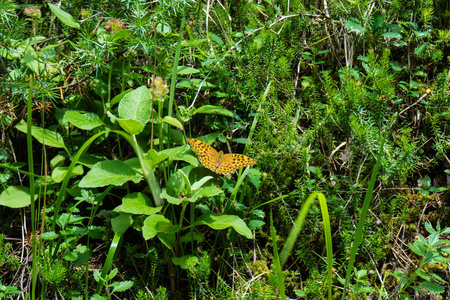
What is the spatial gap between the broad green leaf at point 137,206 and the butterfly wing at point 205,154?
338 mm

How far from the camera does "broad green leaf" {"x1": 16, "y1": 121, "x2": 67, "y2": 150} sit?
2.30 meters

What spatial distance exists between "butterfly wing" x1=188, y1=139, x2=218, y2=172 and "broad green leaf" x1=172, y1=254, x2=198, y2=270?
474mm

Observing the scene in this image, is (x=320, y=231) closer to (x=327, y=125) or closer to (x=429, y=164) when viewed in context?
(x=327, y=125)

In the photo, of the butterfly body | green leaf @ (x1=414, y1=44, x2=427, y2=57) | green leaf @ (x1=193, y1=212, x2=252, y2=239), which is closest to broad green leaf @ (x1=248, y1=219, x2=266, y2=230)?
green leaf @ (x1=193, y1=212, x2=252, y2=239)

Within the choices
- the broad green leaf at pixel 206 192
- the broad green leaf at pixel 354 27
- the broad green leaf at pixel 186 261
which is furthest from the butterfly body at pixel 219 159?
the broad green leaf at pixel 354 27

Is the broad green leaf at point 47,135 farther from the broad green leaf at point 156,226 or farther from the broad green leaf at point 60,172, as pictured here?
the broad green leaf at point 156,226

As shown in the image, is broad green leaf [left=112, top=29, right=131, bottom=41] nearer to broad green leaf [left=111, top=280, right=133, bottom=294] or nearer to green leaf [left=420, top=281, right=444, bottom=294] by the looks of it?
broad green leaf [left=111, top=280, right=133, bottom=294]

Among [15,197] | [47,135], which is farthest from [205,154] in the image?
[15,197]

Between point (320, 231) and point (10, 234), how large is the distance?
6.02 feet

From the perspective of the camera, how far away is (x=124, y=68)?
236cm

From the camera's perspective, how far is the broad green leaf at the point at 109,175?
193 cm

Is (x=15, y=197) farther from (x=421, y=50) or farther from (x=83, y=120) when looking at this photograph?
(x=421, y=50)

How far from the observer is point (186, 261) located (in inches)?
80.4

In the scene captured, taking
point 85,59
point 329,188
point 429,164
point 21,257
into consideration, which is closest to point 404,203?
point 429,164
